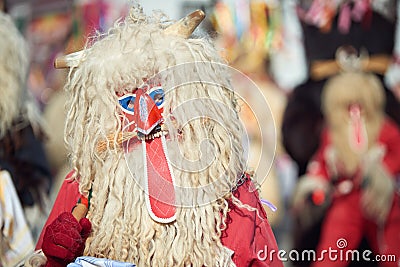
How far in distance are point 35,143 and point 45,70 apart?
82 centimetres

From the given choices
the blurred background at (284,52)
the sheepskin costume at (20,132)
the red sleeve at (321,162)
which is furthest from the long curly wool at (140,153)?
the red sleeve at (321,162)

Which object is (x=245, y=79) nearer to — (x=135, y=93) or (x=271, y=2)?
(x=135, y=93)

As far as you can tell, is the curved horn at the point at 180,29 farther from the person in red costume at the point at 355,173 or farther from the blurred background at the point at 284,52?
the person in red costume at the point at 355,173

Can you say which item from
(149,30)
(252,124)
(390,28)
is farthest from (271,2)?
(149,30)

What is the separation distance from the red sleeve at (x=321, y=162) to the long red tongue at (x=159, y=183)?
1.74 metres

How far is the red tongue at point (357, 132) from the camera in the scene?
3373mm

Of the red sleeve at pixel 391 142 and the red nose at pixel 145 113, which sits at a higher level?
the red nose at pixel 145 113

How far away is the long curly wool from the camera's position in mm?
1770

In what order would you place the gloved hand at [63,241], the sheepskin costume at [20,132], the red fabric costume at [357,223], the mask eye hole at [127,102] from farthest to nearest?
the red fabric costume at [357,223]
the sheepskin costume at [20,132]
the mask eye hole at [127,102]
the gloved hand at [63,241]

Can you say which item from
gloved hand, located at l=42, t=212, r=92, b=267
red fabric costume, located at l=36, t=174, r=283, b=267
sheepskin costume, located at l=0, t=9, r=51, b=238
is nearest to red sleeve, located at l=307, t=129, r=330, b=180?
sheepskin costume, located at l=0, t=9, r=51, b=238

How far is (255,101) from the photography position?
214 centimetres

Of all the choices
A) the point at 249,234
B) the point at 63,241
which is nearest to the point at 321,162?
the point at 249,234

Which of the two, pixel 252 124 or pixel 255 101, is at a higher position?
pixel 255 101

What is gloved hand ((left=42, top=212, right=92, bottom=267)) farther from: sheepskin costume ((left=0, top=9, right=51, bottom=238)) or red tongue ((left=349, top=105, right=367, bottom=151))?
red tongue ((left=349, top=105, right=367, bottom=151))
